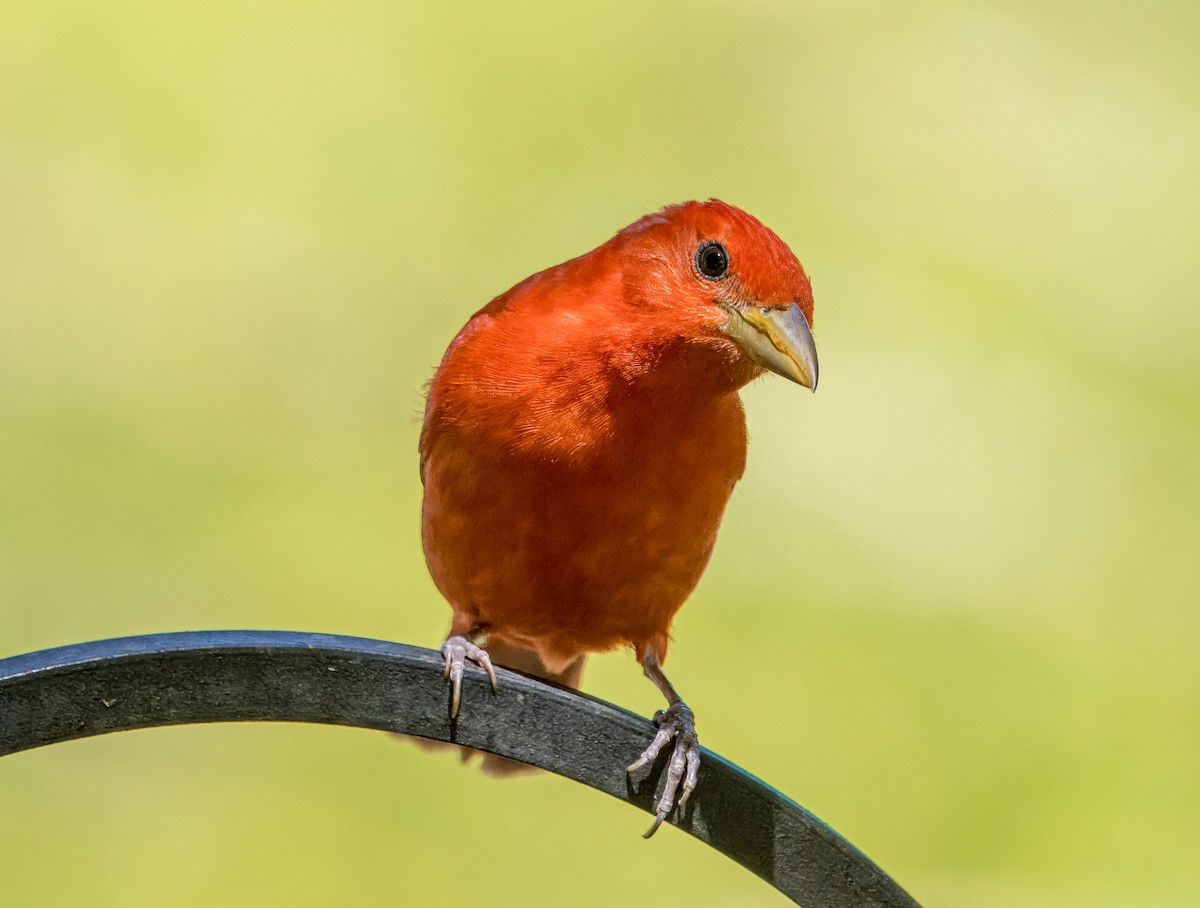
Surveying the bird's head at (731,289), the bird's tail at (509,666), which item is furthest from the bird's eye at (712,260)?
the bird's tail at (509,666)

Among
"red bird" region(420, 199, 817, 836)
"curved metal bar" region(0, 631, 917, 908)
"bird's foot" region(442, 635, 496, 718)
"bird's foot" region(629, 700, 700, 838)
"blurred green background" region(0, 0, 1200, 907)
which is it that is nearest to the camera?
"curved metal bar" region(0, 631, 917, 908)

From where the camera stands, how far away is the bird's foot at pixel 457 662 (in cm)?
255

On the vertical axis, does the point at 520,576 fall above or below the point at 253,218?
below

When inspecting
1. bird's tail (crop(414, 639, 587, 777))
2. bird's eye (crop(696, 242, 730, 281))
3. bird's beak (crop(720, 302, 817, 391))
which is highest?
bird's eye (crop(696, 242, 730, 281))

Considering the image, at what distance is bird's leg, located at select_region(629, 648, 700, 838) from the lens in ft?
9.14

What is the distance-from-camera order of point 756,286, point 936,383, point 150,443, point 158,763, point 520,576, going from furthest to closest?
point 936,383 → point 150,443 → point 158,763 → point 520,576 → point 756,286

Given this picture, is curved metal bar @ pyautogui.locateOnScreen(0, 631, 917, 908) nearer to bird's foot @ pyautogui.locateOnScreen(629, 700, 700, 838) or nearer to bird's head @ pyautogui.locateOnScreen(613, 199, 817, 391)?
bird's foot @ pyautogui.locateOnScreen(629, 700, 700, 838)

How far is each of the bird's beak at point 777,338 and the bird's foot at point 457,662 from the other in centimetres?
76

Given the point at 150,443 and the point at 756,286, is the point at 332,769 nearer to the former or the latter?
the point at 150,443

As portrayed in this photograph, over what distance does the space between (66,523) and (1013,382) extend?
3837 millimetres

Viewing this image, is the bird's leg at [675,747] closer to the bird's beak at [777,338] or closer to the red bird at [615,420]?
the red bird at [615,420]

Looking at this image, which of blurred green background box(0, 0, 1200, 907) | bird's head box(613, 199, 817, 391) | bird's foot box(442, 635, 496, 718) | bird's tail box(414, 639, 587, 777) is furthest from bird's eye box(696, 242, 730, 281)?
blurred green background box(0, 0, 1200, 907)

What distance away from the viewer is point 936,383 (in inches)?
257

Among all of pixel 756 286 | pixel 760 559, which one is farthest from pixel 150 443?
pixel 756 286
